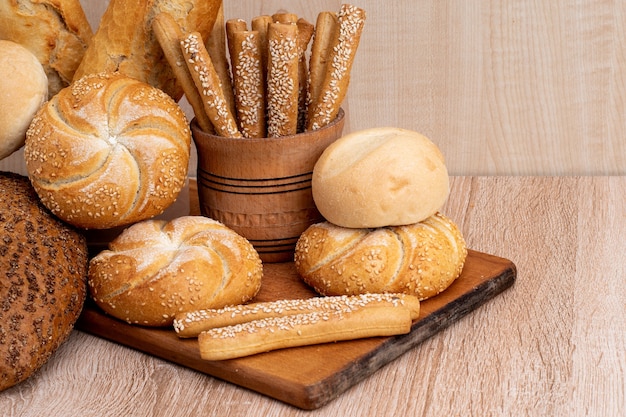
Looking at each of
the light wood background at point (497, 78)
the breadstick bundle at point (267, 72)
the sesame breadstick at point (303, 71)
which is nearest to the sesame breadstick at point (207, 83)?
the breadstick bundle at point (267, 72)

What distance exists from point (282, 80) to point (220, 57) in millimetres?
115

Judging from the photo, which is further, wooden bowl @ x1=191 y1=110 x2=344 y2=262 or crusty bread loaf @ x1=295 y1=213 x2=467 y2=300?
wooden bowl @ x1=191 y1=110 x2=344 y2=262

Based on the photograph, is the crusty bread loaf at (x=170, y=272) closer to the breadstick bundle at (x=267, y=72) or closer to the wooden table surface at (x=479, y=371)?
the wooden table surface at (x=479, y=371)

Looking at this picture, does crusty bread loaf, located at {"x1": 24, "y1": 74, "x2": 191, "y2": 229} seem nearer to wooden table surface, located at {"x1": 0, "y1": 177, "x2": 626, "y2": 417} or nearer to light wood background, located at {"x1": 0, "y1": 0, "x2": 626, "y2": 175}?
wooden table surface, located at {"x1": 0, "y1": 177, "x2": 626, "y2": 417}

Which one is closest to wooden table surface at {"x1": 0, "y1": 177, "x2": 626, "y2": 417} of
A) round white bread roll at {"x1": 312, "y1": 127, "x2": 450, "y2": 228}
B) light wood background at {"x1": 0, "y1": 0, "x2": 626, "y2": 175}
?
round white bread roll at {"x1": 312, "y1": 127, "x2": 450, "y2": 228}

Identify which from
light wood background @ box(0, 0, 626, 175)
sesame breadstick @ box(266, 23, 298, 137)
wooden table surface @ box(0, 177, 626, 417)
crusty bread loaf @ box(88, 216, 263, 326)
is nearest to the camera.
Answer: wooden table surface @ box(0, 177, 626, 417)

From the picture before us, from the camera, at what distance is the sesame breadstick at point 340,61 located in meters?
1.11

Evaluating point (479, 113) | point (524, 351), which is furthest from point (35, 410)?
point (479, 113)

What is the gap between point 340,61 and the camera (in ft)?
3.67

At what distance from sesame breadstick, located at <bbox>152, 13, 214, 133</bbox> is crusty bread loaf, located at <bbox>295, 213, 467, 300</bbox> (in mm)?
230

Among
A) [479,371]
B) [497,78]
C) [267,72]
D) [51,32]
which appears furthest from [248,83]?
[497,78]

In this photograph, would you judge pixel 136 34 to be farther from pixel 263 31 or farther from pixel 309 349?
pixel 309 349

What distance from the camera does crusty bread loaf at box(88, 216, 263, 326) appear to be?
982mm

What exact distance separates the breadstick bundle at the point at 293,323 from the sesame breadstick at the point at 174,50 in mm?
283
